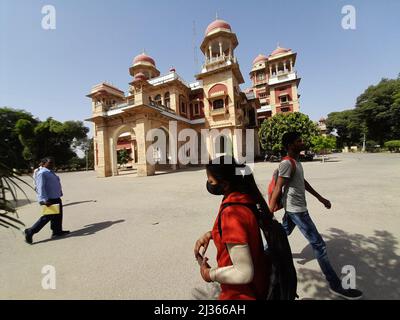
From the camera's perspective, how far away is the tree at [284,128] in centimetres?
2050

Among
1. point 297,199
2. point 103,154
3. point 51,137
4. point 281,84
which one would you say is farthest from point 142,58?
point 297,199

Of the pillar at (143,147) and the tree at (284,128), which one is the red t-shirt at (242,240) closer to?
the pillar at (143,147)

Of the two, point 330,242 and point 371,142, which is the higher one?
point 371,142

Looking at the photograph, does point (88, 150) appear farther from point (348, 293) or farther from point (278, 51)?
point (348, 293)

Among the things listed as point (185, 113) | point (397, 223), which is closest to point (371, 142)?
point (185, 113)

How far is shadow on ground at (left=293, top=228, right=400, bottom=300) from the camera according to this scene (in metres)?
2.16

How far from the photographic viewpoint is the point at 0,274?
2889 mm

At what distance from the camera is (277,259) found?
1.17 m

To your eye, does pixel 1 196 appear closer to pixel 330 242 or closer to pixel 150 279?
pixel 150 279

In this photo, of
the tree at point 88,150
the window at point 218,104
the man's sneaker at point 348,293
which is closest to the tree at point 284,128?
the window at point 218,104

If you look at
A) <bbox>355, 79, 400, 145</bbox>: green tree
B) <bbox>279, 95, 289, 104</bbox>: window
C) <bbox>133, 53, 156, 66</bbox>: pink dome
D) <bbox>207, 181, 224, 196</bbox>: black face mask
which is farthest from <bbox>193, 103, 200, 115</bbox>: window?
<bbox>355, 79, 400, 145</bbox>: green tree

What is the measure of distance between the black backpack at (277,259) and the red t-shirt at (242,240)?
0.12 feet
